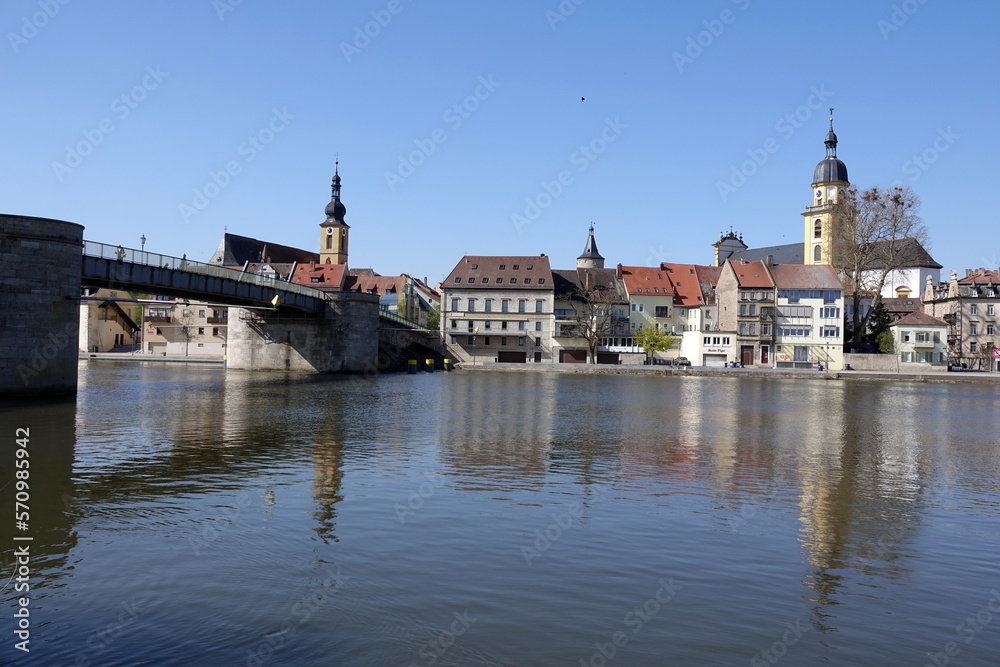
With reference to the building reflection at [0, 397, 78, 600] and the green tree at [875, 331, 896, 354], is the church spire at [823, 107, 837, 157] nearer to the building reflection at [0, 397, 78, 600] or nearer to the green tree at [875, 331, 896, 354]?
the green tree at [875, 331, 896, 354]

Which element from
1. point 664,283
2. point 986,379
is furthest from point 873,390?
point 664,283

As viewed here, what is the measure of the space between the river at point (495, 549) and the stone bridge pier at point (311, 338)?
4507cm

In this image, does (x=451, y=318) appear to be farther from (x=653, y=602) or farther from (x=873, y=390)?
(x=653, y=602)

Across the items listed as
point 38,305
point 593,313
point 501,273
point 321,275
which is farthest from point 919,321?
point 38,305

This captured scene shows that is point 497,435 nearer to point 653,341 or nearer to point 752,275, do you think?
point 653,341

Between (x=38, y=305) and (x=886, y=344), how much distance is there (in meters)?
82.8

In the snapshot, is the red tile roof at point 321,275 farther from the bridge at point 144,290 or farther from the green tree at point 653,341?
the green tree at point 653,341

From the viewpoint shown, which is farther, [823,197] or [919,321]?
[823,197]

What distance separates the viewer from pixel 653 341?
3866 inches

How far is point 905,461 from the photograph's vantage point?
23.3 metres

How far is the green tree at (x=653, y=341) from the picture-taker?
322ft

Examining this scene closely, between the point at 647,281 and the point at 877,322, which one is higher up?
the point at 647,281

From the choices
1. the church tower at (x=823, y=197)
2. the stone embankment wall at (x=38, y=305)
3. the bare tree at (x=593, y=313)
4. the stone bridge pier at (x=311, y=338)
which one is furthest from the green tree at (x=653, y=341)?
the stone embankment wall at (x=38, y=305)

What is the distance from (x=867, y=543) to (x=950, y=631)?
3991 mm
